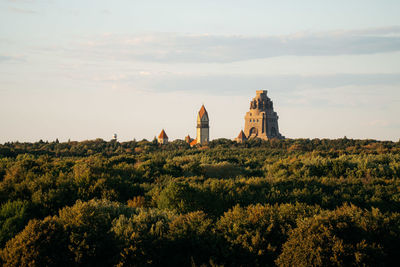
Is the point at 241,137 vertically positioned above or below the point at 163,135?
below

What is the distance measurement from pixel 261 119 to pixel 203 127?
19772mm

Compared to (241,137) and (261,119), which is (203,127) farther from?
(261,119)

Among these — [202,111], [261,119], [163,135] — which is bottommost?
[163,135]

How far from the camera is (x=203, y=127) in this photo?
107m

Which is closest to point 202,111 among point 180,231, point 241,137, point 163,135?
point 241,137

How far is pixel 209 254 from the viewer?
15.0 meters

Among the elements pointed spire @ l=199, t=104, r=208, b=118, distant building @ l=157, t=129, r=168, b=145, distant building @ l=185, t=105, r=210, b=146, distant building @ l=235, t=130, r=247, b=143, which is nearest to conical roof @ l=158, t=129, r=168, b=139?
distant building @ l=157, t=129, r=168, b=145

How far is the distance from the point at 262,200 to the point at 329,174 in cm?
1320

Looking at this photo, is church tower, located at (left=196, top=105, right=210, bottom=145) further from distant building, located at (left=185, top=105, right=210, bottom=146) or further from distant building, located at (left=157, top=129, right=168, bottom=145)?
distant building, located at (left=157, top=129, right=168, bottom=145)

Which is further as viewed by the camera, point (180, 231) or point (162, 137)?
point (162, 137)

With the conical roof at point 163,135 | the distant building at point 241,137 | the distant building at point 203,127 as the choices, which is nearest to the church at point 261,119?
the distant building at point 241,137

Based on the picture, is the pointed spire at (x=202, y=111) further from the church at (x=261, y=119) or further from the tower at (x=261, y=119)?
the tower at (x=261, y=119)

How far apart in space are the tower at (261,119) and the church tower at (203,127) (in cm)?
1671

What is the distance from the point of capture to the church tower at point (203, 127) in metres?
107
